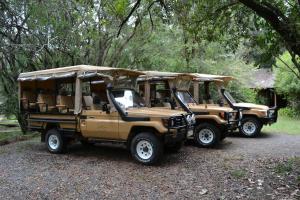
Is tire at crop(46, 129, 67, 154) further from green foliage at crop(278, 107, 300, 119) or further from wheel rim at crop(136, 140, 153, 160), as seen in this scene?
green foliage at crop(278, 107, 300, 119)

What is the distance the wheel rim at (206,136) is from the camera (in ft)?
40.1

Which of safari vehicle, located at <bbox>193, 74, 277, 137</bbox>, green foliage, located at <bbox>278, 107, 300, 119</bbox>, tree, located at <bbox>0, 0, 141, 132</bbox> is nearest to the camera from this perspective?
tree, located at <bbox>0, 0, 141, 132</bbox>

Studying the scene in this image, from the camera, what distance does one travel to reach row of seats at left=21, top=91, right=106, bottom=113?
1079 cm

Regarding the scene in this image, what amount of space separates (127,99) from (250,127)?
268 inches

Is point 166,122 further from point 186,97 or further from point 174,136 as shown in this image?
point 186,97

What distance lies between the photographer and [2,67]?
1691 cm

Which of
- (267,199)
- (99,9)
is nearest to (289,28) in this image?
(267,199)

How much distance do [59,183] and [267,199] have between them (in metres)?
4.14

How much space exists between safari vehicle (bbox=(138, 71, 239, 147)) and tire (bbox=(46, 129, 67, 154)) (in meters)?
2.87

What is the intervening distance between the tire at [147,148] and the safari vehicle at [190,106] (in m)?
2.40

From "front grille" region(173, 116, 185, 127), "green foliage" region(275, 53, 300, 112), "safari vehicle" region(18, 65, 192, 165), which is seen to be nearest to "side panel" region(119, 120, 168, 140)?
"safari vehicle" region(18, 65, 192, 165)

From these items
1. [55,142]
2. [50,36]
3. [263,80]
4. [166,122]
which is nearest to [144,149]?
[166,122]

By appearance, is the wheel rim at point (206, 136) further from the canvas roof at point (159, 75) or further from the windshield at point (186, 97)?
the canvas roof at point (159, 75)

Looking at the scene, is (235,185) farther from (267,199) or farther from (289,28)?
(289,28)
